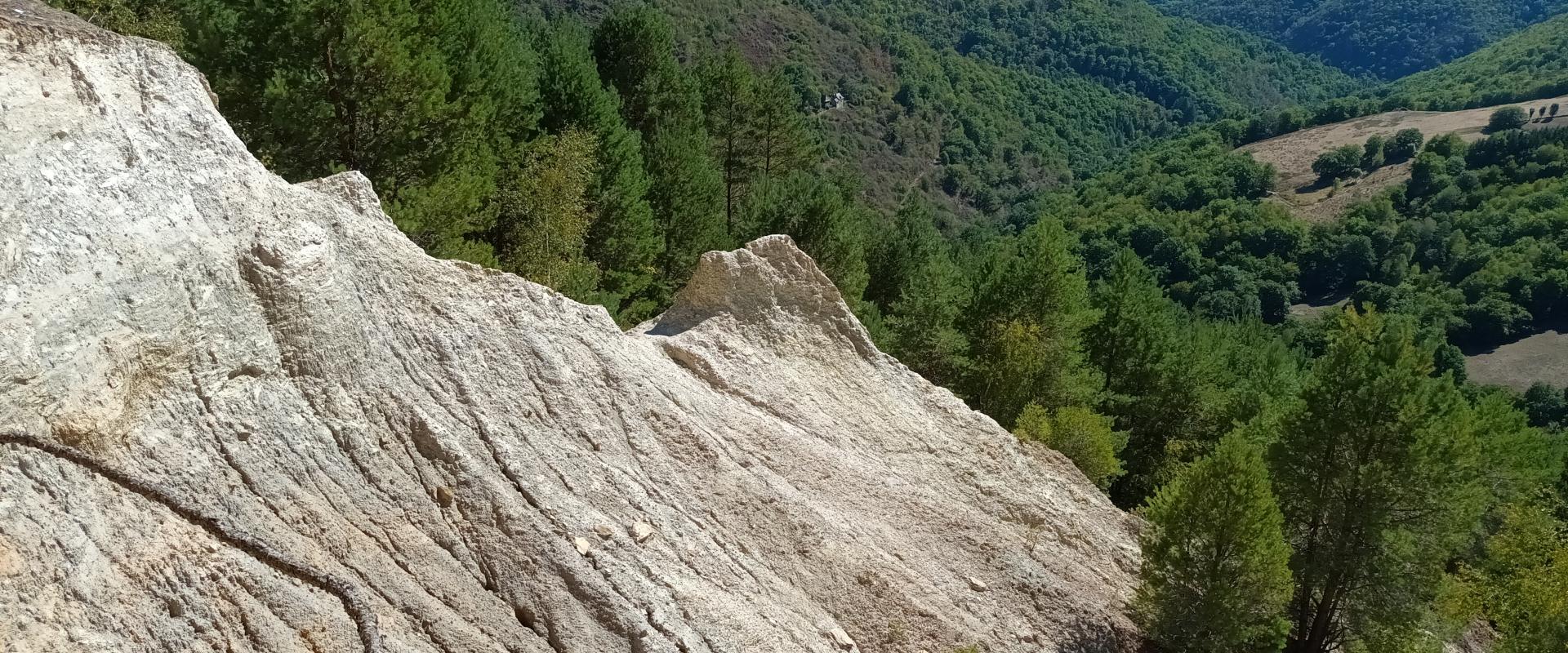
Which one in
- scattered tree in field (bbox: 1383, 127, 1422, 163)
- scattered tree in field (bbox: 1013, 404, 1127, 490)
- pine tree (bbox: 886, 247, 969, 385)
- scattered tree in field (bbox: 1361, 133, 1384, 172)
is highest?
scattered tree in field (bbox: 1383, 127, 1422, 163)

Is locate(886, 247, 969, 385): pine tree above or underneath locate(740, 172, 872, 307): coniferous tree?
underneath

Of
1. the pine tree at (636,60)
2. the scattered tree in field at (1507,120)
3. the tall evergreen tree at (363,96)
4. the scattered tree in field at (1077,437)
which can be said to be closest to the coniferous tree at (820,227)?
the scattered tree in field at (1077,437)

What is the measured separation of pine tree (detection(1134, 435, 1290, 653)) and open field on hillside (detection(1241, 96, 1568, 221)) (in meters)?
132

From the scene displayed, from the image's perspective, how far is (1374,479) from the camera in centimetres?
2202

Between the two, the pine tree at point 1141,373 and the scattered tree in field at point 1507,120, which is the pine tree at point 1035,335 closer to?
the pine tree at point 1141,373

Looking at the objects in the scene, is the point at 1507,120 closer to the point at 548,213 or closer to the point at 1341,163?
the point at 1341,163

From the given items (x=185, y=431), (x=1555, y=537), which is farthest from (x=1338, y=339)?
(x=185, y=431)

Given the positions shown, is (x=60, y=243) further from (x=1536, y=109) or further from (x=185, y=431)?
(x=1536, y=109)

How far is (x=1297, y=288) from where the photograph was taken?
391 feet

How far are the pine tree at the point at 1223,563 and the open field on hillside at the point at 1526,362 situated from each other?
95.4 m

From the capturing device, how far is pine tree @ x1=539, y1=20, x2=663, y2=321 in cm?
3375

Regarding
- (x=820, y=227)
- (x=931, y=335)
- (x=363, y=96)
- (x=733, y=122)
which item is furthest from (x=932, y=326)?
(x=363, y=96)

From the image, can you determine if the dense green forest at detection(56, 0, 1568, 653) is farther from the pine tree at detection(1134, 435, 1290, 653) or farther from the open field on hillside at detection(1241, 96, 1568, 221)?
the open field on hillside at detection(1241, 96, 1568, 221)

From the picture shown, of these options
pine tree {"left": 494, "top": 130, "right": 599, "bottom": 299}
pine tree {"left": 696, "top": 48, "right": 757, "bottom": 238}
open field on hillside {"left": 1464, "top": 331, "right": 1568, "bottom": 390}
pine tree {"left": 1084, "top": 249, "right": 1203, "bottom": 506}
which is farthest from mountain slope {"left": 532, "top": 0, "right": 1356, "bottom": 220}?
pine tree {"left": 494, "top": 130, "right": 599, "bottom": 299}
